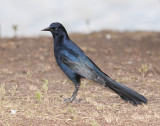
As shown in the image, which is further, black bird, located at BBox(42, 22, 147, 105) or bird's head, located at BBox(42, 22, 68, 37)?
bird's head, located at BBox(42, 22, 68, 37)

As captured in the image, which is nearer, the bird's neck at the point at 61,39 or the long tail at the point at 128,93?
the long tail at the point at 128,93

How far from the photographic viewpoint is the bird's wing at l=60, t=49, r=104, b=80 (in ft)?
21.8

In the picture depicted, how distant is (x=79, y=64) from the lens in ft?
22.1

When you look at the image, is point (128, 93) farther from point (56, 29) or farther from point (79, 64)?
point (56, 29)

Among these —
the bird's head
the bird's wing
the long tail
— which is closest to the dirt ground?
the long tail

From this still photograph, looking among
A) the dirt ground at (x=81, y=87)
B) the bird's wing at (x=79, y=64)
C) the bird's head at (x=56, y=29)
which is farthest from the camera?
the bird's head at (x=56, y=29)

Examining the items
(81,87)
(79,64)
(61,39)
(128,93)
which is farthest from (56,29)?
(81,87)

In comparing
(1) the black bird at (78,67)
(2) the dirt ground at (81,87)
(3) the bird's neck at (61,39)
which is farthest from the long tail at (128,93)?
(3) the bird's neck at (61,39)

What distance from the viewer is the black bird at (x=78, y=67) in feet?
21.8

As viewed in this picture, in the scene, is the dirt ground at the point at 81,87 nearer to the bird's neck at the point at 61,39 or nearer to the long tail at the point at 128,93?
the long tail at the point at 128,93

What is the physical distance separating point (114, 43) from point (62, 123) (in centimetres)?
1030

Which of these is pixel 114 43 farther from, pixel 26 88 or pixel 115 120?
pixel 115 120

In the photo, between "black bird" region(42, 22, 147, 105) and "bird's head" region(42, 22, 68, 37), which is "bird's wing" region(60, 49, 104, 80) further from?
"bird's head" region(42, 22, 68, 37)

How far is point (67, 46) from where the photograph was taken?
22.6 ft
